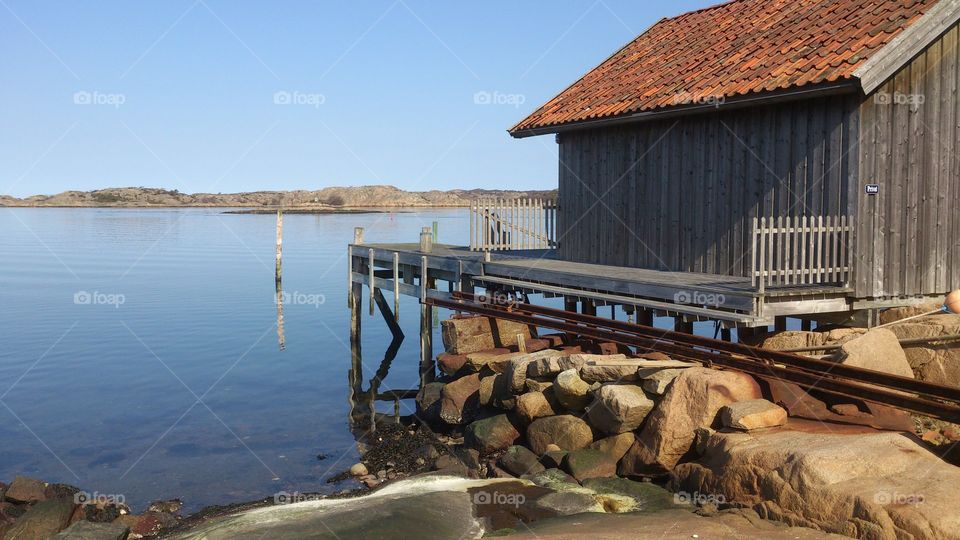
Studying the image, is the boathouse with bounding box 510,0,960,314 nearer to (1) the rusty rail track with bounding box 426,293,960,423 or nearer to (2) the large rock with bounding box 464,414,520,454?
(1) the rusty rail track with bounding box 426,293,960,423

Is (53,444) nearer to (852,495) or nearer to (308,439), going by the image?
(308,439)

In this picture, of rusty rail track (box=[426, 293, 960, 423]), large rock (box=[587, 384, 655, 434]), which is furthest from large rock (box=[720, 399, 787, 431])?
large rock (box=[587, 384, 655, 434])

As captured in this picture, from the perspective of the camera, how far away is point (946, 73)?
1459 cm

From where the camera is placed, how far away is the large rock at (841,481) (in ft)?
27.0

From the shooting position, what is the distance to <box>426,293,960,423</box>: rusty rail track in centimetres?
1005

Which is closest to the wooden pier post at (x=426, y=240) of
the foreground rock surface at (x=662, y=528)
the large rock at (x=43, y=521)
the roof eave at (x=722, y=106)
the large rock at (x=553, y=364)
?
the roof eave at (x=722, y=106)

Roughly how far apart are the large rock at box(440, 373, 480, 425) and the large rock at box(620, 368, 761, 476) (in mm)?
4910

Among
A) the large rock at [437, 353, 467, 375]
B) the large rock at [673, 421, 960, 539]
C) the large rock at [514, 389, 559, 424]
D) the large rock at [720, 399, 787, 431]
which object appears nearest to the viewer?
the large rock at [673, 421, 960, 539]

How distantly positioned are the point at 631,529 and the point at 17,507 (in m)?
9.13

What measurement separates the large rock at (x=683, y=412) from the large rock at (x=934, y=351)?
9.19ft

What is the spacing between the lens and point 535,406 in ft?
44.1

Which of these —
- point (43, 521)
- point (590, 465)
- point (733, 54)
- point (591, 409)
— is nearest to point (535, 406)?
point (591, 409)

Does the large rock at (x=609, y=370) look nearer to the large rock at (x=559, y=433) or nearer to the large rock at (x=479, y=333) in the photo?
the large rock at (x=559, y=433)

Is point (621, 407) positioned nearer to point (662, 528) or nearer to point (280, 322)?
point (662, 528)
